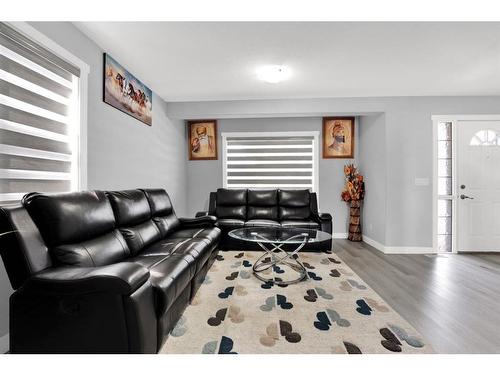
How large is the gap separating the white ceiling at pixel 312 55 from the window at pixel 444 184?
0.68 m

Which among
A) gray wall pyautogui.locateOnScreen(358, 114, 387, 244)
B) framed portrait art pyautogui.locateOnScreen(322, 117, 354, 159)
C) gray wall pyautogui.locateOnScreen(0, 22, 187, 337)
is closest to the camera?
gray wall pyautogui.locateOnScreen(0, 22, 187, 337)

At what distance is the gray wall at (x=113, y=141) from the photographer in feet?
6.85

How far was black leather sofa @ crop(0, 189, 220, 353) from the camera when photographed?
48.2 inches

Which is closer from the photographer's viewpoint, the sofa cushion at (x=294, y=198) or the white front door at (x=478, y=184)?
the white front door at (x=478, y=184)

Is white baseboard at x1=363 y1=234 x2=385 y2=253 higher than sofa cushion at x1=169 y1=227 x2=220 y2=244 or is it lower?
lower

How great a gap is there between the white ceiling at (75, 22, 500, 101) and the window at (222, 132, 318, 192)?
4.01ft

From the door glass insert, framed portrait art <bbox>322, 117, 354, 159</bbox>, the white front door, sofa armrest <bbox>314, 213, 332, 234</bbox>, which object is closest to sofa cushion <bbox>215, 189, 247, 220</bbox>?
sofa armrest <bbox>314, 213, 332, 234</bbox>

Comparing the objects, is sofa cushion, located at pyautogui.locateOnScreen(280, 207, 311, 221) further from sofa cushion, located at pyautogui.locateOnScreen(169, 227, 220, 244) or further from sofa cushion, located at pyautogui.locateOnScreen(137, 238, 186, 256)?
sofa cushion, located at pyautogui.locateOnScreen(137, 238, 186, 256)

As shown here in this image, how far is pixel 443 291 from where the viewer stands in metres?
2.46

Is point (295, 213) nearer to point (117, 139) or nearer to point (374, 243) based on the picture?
point (374, 243)

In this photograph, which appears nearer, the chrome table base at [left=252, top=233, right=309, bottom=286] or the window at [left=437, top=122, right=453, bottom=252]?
the chrome table base at [left=252, top=233, right=309, bottom=286]

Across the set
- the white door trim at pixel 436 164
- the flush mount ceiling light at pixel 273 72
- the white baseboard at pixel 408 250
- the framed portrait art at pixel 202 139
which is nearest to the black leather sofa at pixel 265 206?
the framed portrait art at pixel 202 139

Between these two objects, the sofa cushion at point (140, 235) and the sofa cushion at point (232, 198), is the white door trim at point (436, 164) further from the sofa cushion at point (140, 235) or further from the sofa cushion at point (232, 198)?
the sofa cushion at point (140, 235)
